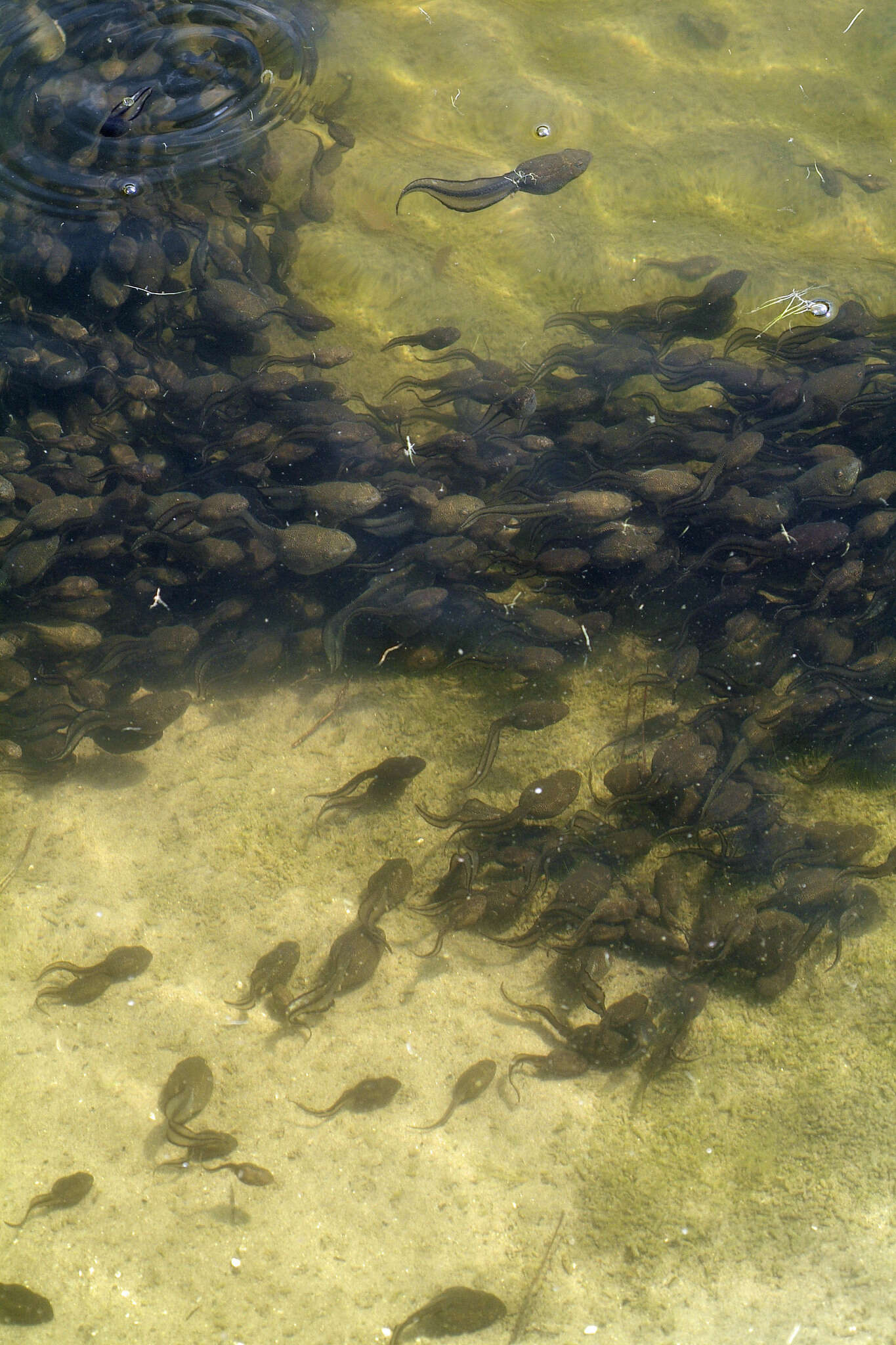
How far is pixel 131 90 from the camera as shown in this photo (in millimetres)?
5145

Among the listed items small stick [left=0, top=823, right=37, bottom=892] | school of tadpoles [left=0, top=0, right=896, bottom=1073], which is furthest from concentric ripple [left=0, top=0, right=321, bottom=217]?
small stick [left=0, top=823, right=37, bottom=892]

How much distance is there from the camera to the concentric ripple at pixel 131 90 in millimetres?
4883

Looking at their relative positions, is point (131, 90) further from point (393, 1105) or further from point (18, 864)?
point (393, 1105)

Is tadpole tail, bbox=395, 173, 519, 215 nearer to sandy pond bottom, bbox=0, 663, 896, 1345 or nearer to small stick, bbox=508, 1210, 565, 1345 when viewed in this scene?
sandy pond bottom, bbox=0, 663, 896, 1345

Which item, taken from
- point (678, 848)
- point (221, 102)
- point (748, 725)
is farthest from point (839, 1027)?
point (221, 102)

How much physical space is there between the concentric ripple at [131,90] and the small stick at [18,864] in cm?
365

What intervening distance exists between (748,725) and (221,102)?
17.3 ft

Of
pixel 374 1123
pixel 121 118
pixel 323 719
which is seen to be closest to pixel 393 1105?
pixel 374 1123

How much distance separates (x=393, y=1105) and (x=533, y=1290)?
0.76 meters

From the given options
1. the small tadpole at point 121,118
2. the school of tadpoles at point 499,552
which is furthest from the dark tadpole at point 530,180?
the small tadpole at point 121,118

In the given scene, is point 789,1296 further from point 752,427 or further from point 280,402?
point 280,402

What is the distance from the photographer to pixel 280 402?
434 centimetres

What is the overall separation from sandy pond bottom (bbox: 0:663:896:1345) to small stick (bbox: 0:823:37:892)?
20 mm

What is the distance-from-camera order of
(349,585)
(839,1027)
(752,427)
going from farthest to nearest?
(752,427) → (349,585) → (839,1027)
